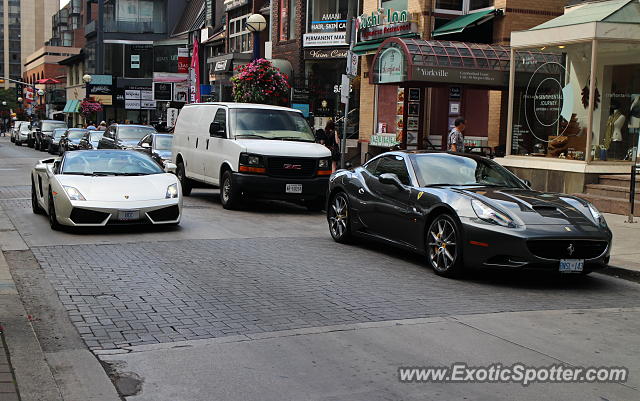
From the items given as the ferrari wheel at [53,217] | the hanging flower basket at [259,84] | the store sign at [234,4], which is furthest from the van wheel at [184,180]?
the store sign at [234,4]

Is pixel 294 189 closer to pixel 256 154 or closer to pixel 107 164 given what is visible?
pixel 256 154

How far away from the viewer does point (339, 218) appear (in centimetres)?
1152

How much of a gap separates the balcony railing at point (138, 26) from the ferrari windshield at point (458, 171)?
66.7 metres

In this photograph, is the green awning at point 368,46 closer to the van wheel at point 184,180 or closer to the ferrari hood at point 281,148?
the van wheel at point 184,180

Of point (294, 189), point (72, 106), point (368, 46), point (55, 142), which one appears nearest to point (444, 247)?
point (294, 189)

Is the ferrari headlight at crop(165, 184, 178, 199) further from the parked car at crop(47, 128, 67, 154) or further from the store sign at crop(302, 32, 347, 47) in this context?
the parked car at crop(47, 128, 67, 154)

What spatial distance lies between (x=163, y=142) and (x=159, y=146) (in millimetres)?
→ 195

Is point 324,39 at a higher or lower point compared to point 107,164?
higher

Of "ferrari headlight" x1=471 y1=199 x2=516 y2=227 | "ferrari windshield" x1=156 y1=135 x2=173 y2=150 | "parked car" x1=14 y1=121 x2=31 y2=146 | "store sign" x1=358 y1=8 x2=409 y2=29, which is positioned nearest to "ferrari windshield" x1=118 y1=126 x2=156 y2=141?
"ferrari windshield" x1=156 y1=135 x2=173 y2=150

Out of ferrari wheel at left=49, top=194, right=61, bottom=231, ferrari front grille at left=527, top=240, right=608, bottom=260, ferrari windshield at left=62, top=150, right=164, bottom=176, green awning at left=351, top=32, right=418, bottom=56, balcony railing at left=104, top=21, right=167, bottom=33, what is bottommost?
ferrari wheel at left=49, top=194, right=61, bottom=231

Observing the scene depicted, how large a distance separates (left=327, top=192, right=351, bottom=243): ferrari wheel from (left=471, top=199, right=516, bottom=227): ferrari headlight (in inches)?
111

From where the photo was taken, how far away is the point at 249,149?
49.3ft

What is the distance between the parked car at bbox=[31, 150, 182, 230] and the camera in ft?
37.3

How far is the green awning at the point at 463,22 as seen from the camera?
22.5 metres
